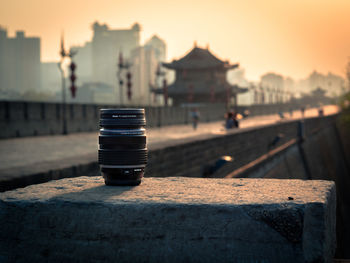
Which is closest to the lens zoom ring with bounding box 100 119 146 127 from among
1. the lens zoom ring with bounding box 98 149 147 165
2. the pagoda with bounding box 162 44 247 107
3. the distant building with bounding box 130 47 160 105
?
the lens zoom ring with bounding box 98 149 147 165

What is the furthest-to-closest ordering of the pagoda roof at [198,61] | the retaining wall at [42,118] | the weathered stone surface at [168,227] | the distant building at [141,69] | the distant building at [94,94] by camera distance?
the distant building at [141,69] → the distant building at [94,94] → the pagoda roof at [198,61] → the retaining wall at [42,118] → the weathered stone surface at [168,227]

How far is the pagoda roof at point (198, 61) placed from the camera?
62.8 metres

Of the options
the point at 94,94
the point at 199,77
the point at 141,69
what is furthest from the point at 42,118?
the point at 141,69

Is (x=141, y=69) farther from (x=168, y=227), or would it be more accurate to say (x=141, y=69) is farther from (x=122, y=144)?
(x=168, y=227)

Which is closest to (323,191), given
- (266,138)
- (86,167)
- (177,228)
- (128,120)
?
(177,228)

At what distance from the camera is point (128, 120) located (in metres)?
3.14

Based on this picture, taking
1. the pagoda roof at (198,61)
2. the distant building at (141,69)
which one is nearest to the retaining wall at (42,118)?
the pagoda roof at (198,61)

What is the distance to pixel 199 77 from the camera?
64.4 meters

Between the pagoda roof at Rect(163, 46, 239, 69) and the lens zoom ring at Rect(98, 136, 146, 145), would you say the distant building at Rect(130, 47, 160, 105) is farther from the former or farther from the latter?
the lens zoom ring at Rect(98, 136, 146, 145)

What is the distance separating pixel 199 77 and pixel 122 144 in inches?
2437

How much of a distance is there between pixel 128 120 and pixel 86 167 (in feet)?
10.0

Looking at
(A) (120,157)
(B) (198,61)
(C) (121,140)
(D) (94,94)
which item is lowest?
(A) (120,157)

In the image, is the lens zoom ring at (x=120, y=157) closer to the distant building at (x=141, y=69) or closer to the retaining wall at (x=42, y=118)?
the retaining wall at (x=42, y=118)

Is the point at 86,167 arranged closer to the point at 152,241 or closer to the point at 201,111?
the point at 152,241
